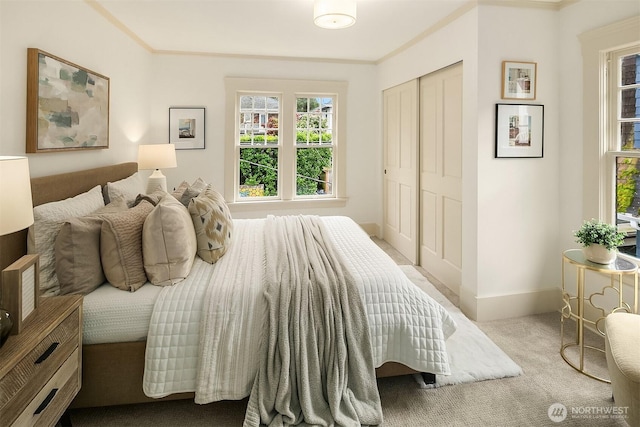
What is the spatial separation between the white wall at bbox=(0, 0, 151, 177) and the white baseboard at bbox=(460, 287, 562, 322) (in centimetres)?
324

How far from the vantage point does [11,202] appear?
Result: 1.41 meters

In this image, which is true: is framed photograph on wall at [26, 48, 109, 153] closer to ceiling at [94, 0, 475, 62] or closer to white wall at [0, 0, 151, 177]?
white wall at [0, 0, 151, 177]

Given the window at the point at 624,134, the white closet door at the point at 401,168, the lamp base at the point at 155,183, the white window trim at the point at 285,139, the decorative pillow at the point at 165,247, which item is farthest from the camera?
the white window trim at the point at 285,139

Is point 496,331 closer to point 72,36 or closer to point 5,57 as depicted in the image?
point 5,57

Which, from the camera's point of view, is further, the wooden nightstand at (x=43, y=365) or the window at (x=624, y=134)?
the window at (x=624, y=134)

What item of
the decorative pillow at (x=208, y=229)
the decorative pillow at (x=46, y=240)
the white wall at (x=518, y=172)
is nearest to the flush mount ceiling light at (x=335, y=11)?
the white wall at (x=518, y=172)

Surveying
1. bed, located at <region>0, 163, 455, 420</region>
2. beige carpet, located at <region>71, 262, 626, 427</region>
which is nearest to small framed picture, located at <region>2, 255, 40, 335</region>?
bed, located at <region>0, 163, 455, 420</region>

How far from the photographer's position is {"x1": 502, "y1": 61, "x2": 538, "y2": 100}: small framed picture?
292 centimetres

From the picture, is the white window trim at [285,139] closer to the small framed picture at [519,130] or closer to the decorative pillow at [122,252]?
the small framed picture at [519,130]

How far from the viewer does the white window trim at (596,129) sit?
2.67m

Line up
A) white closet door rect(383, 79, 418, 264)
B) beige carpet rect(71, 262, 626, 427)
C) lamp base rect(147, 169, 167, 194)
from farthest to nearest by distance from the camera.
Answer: white closet door rect(383, 79, 418, 264) < lamp base rect(147, 169, 167, 194) < beige carpet rect(71, 262, 626, 427)

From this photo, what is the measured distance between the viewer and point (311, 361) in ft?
6.11

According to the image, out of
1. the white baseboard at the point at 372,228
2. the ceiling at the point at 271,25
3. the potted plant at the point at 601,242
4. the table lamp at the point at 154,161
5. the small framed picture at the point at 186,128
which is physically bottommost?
the white baseboard at the point at 372,228

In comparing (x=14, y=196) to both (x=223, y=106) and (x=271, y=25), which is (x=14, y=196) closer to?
(x=271, y=25)
